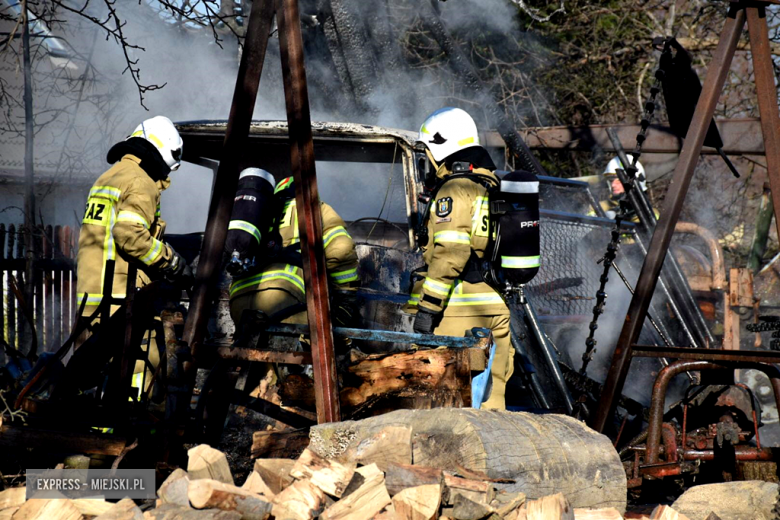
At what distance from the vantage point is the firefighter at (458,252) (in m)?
4.15

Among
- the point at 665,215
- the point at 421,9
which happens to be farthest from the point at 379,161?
the point at 421,9

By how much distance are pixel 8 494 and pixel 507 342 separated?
2.82 metres

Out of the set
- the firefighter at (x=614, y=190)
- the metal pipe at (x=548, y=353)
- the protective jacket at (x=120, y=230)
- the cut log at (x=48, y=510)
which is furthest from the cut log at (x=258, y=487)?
the firefighter at (x=614, y=190)

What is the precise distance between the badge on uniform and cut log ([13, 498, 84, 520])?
2444 millimetres

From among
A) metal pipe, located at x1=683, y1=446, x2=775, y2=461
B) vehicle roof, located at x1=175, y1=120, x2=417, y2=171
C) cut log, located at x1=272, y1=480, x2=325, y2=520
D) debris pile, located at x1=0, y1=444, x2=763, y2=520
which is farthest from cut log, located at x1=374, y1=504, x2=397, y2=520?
vehicle roof, located at x1=175, y1=120, x2=417, y2=171

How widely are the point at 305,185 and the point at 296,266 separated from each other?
106 centimetres

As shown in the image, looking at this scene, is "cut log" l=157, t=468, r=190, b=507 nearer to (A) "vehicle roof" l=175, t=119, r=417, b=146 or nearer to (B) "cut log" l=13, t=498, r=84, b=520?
(B) "cut log" l=13, t=498, r=84, b=520

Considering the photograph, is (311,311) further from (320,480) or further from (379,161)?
(379,161)

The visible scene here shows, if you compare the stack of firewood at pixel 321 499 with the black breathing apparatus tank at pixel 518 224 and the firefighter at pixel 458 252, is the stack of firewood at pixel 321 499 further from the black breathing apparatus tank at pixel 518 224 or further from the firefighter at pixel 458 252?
the black breathing apparatus tank at pixel 518 224

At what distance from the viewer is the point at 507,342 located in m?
4.52

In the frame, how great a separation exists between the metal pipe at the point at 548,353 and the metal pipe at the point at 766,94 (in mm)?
1768

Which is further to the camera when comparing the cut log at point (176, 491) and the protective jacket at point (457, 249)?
the protective jacket at point (457, 249)

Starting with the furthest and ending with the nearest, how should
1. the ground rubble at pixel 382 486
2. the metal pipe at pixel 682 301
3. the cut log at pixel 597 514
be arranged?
the metal pipe at pixel 682 301, the cut log at pixel 597 514, the ground rubble at pixel 382 486

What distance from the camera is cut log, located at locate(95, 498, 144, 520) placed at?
2.41m
